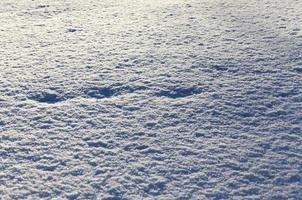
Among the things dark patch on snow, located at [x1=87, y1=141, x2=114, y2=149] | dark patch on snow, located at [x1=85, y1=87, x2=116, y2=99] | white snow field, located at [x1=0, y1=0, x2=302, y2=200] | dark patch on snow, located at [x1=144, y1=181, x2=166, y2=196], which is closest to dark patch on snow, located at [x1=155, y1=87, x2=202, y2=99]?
white snow field, located at [x1=0, y1=0, x2=302, y2=200]

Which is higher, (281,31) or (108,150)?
(281,31)

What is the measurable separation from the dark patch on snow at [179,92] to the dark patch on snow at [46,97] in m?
0.36

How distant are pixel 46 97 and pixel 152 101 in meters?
0.38

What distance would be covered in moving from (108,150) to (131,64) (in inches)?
21.3

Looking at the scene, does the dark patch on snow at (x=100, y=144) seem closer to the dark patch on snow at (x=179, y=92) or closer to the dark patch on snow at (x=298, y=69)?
the dark patch on snow at (x=179, y=92)

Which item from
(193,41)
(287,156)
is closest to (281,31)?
(193,41)

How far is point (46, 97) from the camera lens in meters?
1.78

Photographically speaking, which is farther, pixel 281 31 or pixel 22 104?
pixel 281 31

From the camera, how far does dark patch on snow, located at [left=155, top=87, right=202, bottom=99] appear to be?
176 centimetres

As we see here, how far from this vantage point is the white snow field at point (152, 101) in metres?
1.38

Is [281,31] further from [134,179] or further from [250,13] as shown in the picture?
[134,179]

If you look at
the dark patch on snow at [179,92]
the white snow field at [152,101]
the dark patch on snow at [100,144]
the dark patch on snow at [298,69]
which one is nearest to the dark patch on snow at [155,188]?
the white snow field at [152,101]

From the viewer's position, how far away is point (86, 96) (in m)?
1.77

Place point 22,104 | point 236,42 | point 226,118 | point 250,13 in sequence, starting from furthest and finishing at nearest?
point 250,13 < point 236,42 < point 22,104 < point 226,118
